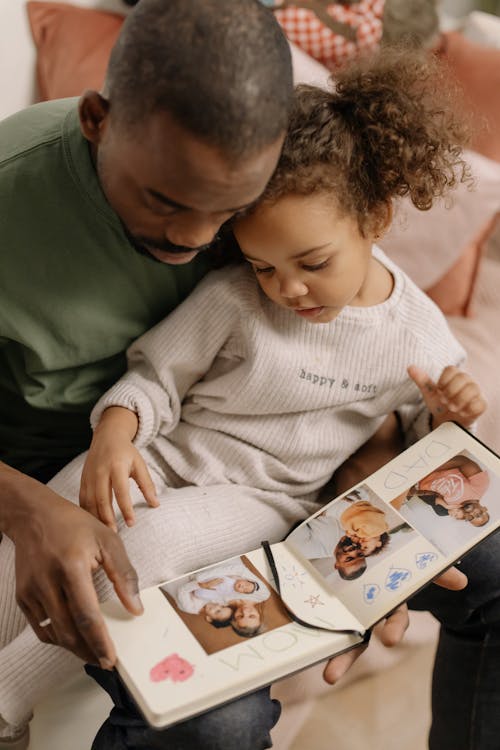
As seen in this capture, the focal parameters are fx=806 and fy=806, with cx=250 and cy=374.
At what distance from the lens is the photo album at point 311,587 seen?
0.79 metres

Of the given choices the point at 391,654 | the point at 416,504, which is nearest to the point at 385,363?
the point at 416,504

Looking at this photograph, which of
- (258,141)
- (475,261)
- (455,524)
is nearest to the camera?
(258,141)

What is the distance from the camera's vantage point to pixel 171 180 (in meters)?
0.77

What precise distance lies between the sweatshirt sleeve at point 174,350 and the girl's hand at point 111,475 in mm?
69

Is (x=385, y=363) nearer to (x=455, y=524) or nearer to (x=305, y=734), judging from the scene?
(x=455, y=524)

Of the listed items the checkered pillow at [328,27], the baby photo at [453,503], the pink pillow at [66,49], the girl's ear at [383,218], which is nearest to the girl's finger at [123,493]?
the baby photo at [453,503]

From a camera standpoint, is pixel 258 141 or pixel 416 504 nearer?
pixel 258 141

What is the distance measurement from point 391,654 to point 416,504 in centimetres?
61

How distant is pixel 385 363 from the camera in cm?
111

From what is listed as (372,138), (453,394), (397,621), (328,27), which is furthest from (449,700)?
(328,27)

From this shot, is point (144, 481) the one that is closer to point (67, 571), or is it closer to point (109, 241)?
point (67, 571)

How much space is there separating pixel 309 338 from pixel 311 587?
13.5 inches

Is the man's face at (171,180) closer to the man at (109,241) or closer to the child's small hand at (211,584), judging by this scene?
the man at (109,241)

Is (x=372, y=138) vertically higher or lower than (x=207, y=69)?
lower
